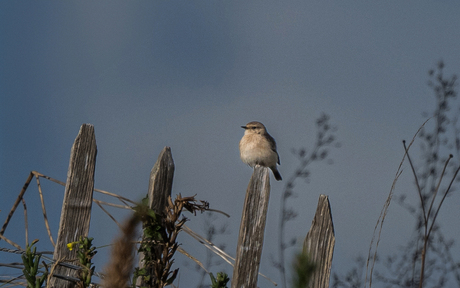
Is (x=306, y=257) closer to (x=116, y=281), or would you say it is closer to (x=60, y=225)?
(x=116, y=281)

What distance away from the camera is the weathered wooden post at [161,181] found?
2.58m

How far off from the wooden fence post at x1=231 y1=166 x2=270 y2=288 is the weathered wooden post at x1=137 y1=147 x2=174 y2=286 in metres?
0.48

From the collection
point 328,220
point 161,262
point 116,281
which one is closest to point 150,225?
point 161,262

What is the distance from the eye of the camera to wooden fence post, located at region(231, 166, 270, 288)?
2.40 m

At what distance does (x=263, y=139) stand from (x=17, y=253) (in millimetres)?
5159

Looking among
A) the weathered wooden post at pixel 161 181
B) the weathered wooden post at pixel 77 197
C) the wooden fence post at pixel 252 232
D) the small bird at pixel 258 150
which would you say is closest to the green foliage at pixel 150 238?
the weathered wooden post at pixel 161 181

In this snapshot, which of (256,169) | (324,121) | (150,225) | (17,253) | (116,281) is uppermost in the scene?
(324,121)

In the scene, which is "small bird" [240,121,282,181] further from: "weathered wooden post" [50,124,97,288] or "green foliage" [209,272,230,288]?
"green foliage" [209,272,230,288]

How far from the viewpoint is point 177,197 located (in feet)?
7.07

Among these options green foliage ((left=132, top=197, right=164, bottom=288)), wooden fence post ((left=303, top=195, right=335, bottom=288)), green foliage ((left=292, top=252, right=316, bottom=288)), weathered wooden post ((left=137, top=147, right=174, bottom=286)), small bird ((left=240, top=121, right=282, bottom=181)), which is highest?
small bird ((left=240, top=121, right=282, bottom=181))

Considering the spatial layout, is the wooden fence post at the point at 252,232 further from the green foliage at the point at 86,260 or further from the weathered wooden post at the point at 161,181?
the green foliage at the point at 86,260

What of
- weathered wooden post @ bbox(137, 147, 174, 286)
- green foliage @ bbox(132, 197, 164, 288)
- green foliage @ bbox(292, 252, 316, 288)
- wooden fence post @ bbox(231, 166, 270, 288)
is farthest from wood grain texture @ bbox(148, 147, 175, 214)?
green foliage @ bbox(292, 252, 316, 288)

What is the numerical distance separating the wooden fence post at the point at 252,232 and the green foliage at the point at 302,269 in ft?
5.64

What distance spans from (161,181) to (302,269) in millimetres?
1980
